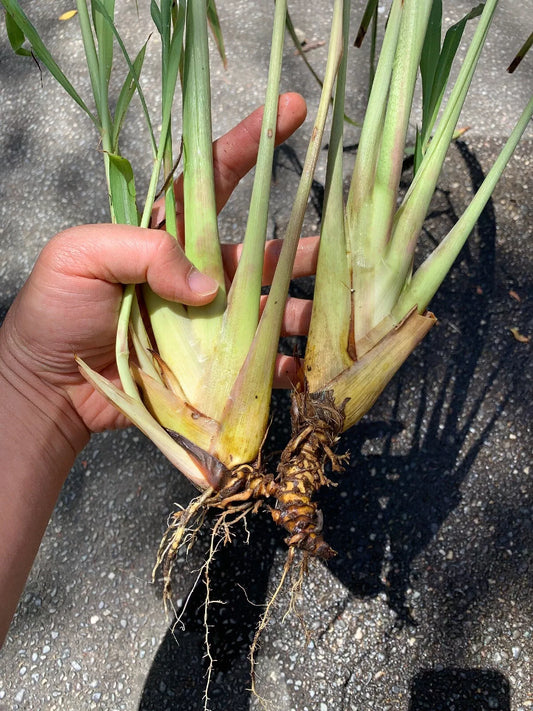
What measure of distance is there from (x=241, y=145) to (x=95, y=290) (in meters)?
0.42

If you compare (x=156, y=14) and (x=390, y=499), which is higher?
(x=156, y=14)

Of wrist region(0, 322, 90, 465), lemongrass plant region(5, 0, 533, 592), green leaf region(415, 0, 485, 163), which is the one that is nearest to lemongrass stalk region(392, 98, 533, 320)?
lemongrass plant region(5, 0, 533, 592)

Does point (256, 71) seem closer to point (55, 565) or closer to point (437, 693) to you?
point (55, 565)

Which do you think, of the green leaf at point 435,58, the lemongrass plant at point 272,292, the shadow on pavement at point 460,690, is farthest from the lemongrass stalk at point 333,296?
the shadow on pavement at point 460,690

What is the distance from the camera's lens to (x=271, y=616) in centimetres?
118

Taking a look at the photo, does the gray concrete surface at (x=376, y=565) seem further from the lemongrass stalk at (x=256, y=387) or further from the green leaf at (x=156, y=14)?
the green leaf at (x=156, y=14)

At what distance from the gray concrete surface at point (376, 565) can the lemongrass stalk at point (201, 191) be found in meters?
0.50

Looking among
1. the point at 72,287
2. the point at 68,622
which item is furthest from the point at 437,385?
the point at 68,622

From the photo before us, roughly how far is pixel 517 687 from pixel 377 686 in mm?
258

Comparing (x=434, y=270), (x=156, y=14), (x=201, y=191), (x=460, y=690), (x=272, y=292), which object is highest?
(x=156, y=14)

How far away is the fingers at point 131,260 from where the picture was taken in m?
0.85

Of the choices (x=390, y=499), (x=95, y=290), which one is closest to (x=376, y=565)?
(x=390, y=499)

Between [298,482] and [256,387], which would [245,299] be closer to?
[256,387]

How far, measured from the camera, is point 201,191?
93 cm
